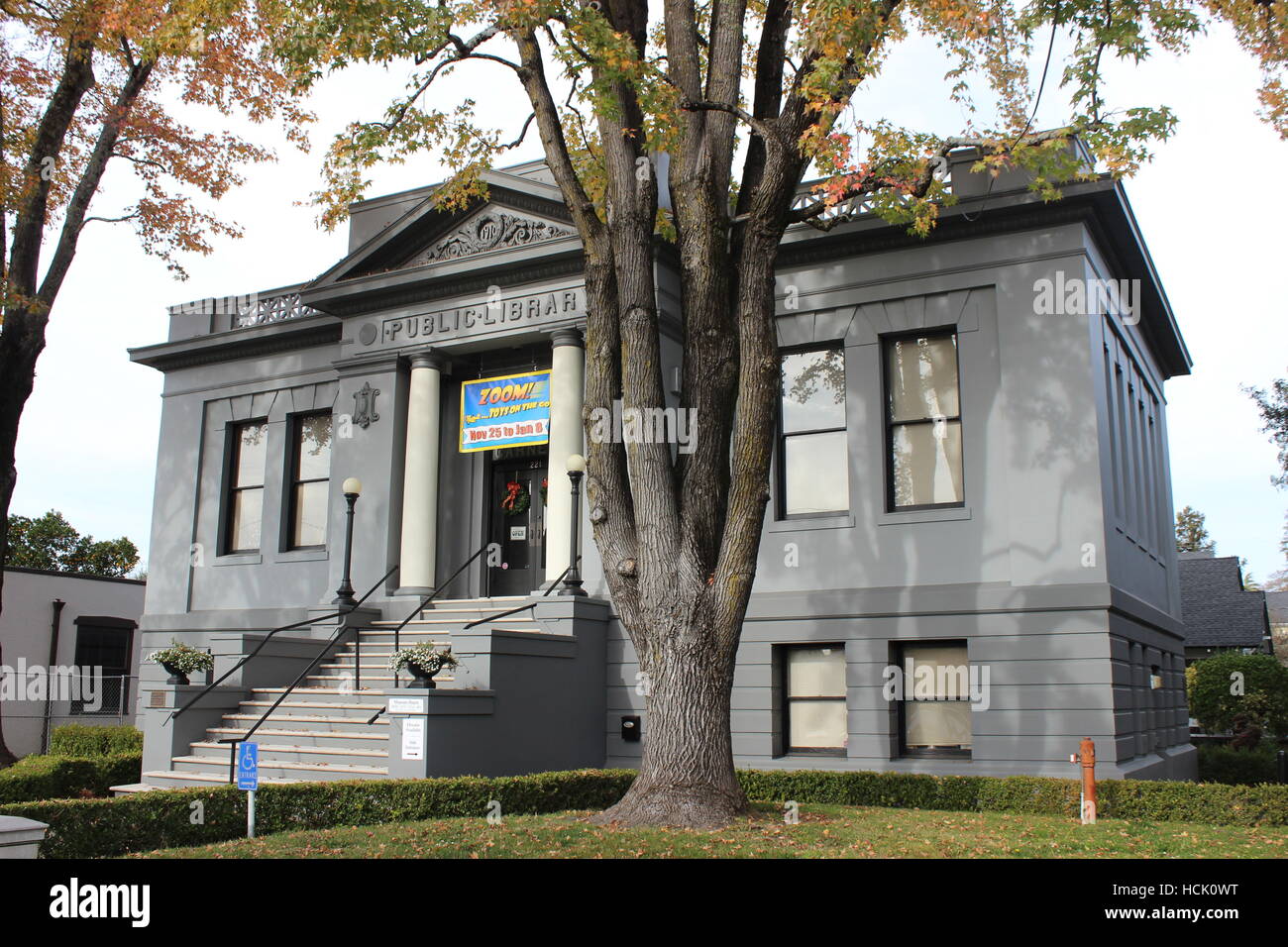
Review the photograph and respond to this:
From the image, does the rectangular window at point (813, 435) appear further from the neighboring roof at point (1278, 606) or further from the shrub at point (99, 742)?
the neighboring roof at point (1278, 606)

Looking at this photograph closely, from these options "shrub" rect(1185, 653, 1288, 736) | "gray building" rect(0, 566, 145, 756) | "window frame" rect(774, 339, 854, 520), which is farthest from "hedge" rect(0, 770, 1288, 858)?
"gray building" rect(0, 566, 145, 756)

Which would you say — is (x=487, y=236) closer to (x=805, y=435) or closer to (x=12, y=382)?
(x=805, y=435)

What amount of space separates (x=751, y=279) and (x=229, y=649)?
9483mm

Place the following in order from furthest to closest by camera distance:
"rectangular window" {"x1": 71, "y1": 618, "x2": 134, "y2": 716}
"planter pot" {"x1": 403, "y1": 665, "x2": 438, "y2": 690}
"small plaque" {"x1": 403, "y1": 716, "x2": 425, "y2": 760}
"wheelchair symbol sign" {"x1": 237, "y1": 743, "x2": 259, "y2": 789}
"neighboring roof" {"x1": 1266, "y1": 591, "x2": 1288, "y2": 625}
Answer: "neighboring roof" {"x1": 1266, "y1": 591, "x2": 1288, "y2": 625} → "rectangular window" {"x1": 71, "y1": 618, "x2": 134, "y2": 716} → "planter pot" {"x1": 403, "y1": 665, "x2": 438, "y2": 690} → "small plaque" {"x1": 403, "y1": 716, "x2": 425, "y2": 760} → "wheelchair symbol sign" {"x1": 237, "y1": 743, "x2": 259, "y2": 789}

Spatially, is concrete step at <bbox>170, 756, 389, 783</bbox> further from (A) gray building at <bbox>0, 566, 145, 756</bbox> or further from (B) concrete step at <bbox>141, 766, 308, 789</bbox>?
(A) gray building at <bbox>0, 566, 145, 756</bbox>

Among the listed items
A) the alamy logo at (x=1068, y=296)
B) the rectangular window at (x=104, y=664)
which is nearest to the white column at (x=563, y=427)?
the alamy logo at (x=1068, y=296)

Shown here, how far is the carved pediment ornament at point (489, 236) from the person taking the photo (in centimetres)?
1781

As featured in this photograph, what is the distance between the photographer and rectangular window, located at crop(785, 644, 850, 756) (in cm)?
1595

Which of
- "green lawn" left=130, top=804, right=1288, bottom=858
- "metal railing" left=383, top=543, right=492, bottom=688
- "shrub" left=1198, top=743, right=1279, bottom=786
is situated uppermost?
"metal railing" left=383, top=543, right=492, bottom=688

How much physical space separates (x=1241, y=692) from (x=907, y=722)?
1493 centimetres

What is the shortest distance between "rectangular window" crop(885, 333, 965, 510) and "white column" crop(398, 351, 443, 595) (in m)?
7.19
